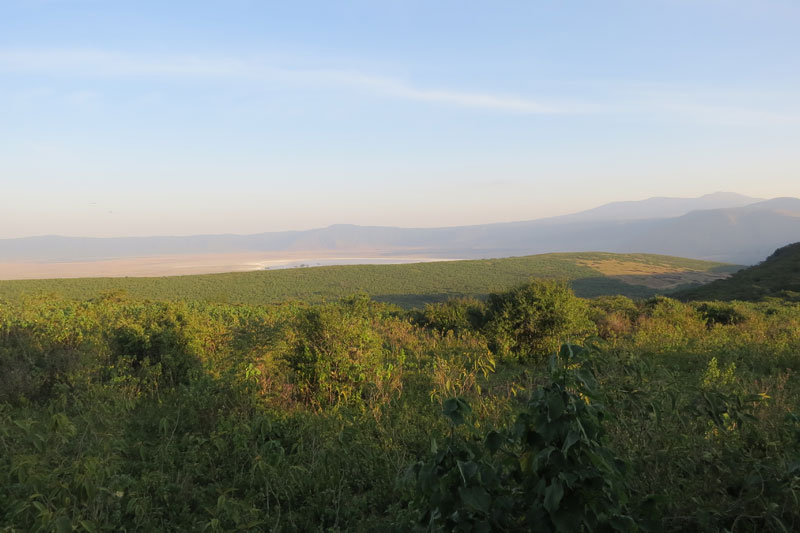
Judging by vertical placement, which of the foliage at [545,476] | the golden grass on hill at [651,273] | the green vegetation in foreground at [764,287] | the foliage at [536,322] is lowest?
the golden grass on hill at [651,273]

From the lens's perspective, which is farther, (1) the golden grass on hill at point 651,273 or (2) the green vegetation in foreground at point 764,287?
(1) the golden grass on hill at point 651,273

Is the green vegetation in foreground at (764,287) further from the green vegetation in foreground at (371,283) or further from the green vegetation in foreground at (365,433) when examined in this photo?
the green vegetation in foreground at (365,433)

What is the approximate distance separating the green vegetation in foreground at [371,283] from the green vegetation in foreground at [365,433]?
1582 inches

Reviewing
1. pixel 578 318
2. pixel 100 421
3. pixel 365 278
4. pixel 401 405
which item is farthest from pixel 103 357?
pixel 365 278

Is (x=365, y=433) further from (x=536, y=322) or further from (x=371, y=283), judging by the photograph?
(x=371, y=283)

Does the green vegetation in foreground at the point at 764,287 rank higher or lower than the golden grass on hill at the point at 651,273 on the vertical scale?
higher

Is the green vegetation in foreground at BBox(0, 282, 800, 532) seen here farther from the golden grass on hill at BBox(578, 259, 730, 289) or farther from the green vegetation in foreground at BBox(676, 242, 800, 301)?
the golden grass on hill at BBox(578, 259, 730, 289)

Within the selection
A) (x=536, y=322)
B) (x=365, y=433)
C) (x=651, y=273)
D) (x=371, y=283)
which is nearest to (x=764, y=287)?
(x=536, y=322)

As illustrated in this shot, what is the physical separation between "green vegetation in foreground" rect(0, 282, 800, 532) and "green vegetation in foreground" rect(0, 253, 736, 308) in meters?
40.2

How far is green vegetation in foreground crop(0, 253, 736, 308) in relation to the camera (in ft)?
189

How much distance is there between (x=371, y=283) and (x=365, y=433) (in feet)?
220

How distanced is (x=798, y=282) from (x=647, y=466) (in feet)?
127

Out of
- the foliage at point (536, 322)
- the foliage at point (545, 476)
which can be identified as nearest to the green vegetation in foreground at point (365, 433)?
the foliage at point (545, 476)

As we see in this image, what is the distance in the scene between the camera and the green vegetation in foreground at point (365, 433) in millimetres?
2383
